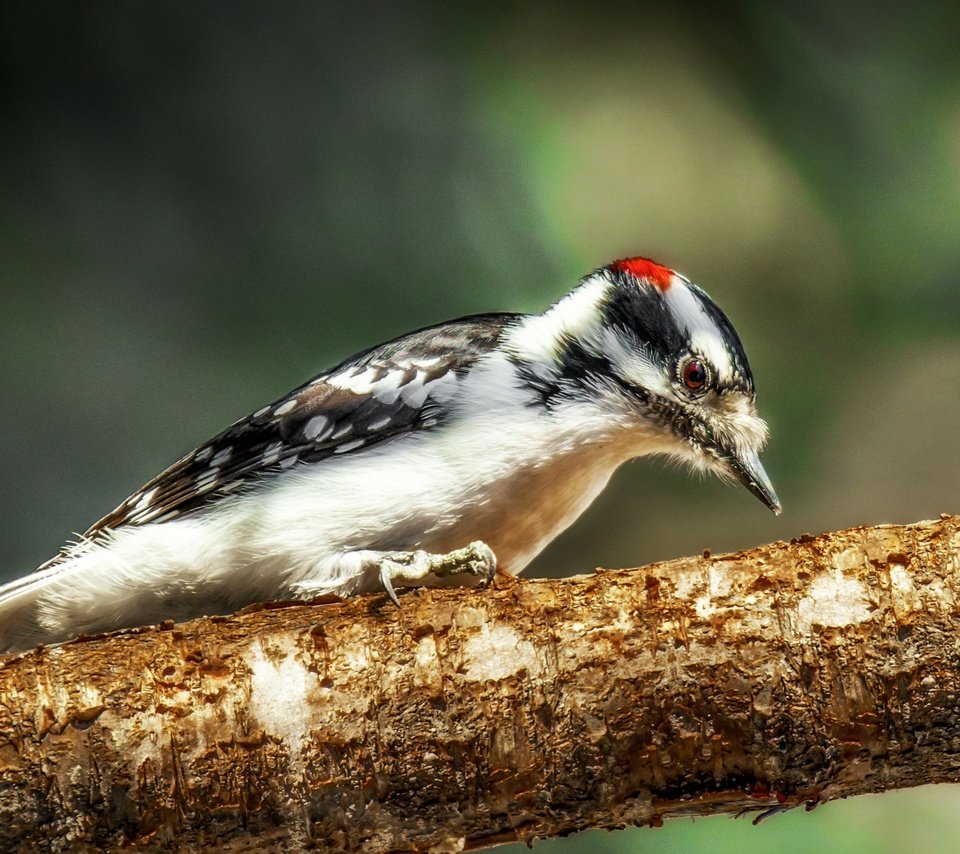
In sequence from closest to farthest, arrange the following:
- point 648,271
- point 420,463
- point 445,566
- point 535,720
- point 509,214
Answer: point 535,720 < point 445,566 < point 420,463 < point 648,271 < point 509,214

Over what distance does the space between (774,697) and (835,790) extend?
0.16 meters

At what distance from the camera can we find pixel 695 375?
167cm

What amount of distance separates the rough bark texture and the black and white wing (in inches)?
16.8

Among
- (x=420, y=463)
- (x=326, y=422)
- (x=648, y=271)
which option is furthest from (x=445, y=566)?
(x=648, y=271)

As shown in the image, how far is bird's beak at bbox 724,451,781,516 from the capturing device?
165 centimetres

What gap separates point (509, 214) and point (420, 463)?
41.7 inches

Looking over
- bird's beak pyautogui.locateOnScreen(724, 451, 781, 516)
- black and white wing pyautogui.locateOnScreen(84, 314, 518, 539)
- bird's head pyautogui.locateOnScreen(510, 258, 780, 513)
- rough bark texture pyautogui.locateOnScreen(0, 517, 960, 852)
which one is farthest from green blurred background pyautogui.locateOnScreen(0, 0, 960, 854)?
rough bark texture pyautogui.locateOnScreen(0, 517, 960, 852)

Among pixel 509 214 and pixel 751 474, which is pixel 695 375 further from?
pixel 509 214

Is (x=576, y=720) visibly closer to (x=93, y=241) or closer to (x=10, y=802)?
(x=10, y=802)

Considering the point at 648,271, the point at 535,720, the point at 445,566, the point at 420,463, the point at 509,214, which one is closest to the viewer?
the point at 535,720

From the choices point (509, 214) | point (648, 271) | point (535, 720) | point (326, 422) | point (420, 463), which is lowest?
point (535, 720)

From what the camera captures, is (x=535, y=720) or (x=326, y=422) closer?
(x=535, y=720)

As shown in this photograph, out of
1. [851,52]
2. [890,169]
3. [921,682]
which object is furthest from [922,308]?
[921,682]

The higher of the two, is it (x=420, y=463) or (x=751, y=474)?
(x=420, y=463)
